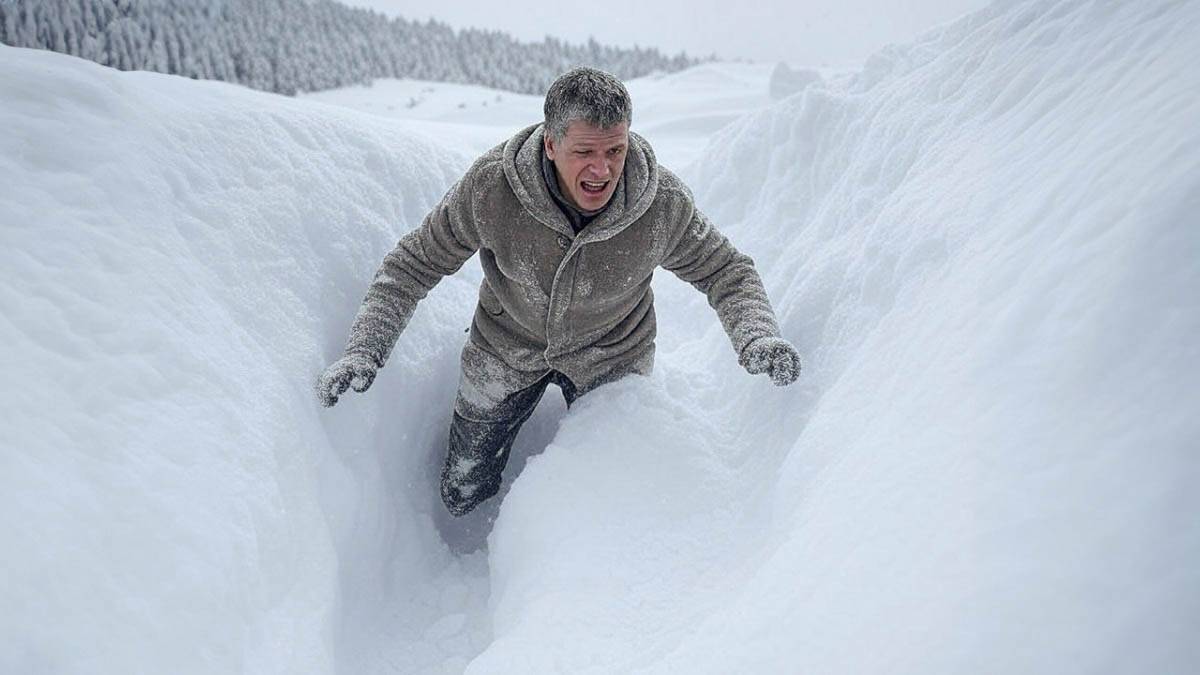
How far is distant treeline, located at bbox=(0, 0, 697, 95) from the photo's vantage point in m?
4.64

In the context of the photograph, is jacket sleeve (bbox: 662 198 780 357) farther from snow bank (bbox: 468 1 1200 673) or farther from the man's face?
the man's face

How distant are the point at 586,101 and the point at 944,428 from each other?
1.09 metres

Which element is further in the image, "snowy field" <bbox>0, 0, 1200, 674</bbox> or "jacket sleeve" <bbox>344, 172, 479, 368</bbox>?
"jacket sleeve" <bbox>344, 172, 479, 368</bbox>

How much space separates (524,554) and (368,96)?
20024mm

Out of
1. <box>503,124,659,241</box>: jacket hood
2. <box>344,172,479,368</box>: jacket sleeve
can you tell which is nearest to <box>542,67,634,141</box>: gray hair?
<box>503,124,659,241</box>: jacket hood

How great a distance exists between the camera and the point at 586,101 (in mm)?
1684

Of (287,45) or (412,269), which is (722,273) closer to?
(412,269)

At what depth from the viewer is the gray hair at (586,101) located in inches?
66.4

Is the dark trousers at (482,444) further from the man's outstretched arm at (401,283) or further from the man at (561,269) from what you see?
the man's outstretched arm at (401,283)

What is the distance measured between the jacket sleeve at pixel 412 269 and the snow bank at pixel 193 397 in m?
0.18

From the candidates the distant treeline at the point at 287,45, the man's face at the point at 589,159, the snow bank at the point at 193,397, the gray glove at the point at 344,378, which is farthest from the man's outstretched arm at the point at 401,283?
the distant treeline at the point at 287,45

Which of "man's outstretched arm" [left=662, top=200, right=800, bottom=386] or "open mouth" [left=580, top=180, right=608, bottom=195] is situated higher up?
"open mouth" [left=580, top=180, right=608, bottom=195]

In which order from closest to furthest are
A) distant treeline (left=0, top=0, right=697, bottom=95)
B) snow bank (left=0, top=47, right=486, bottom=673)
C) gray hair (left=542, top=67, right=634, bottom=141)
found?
snow bank (left=0, top=47, right=486, bottom=673)
gray hair (left=542, top=67, right=634, bottom=141)
distant treeline (left=0, top=0, right=697, bottom=95)

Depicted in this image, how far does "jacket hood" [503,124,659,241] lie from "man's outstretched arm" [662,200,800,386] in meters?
0.24
